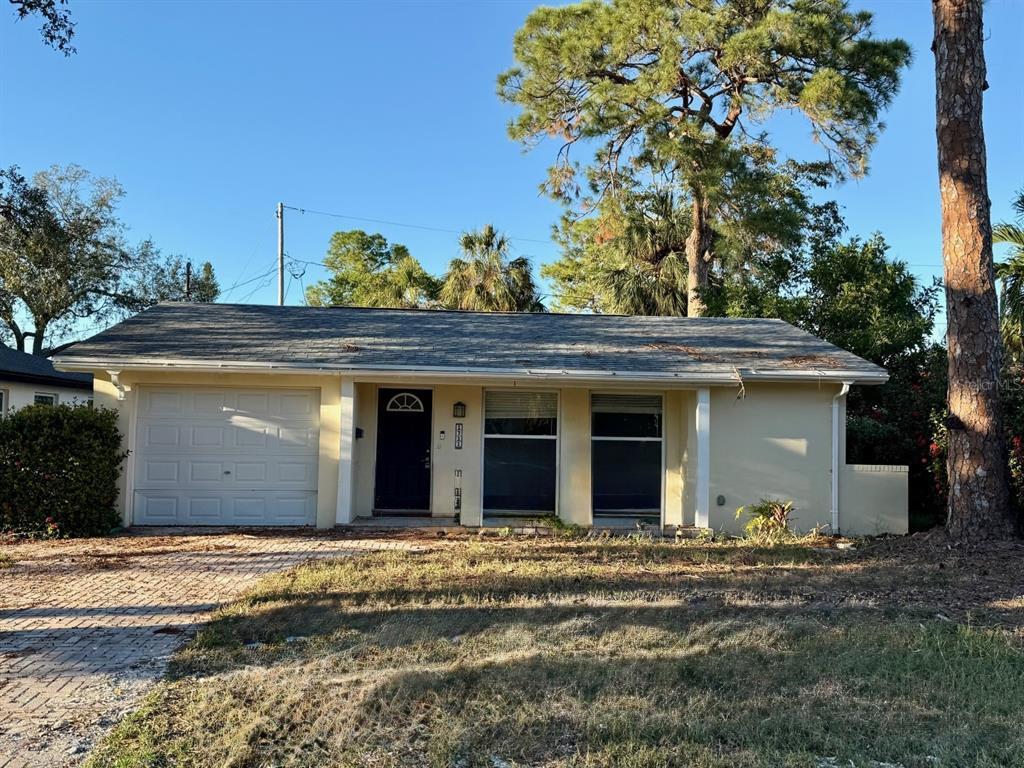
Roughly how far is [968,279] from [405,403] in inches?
319

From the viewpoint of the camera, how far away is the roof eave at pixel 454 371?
10555 mm

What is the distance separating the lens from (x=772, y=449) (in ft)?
37.3

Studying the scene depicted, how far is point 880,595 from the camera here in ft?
23.2

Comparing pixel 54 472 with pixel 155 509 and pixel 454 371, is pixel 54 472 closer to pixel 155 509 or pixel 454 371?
pixel 155 509

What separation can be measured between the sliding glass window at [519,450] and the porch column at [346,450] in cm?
212

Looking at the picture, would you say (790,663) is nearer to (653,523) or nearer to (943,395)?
(653,523)

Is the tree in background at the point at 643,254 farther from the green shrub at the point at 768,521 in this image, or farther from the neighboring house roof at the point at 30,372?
the neighboring house roof at the point at 30,372

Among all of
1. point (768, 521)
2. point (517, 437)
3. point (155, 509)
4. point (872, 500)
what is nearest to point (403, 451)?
point (517, 437)

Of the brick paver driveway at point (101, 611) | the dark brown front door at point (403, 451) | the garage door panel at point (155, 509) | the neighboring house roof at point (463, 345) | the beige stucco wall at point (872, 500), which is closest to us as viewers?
the brick paver driveway at point (101, 611)

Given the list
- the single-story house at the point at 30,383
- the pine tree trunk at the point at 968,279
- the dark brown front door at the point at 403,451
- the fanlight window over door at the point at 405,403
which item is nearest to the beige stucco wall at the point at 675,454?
the pine tree trunk at the point at 968,279

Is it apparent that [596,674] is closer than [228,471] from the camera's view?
Yes

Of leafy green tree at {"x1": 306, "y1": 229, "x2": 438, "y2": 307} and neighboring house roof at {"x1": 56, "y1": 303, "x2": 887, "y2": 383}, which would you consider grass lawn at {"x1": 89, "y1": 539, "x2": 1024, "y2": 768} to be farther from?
leafy green tree at {"x1": 306, "y1": 229, "x2": 438, "y2": 307}

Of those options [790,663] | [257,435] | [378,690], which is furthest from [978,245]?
[257,435]

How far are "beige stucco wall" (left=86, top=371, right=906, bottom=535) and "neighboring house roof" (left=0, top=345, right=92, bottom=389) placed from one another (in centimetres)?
1011
